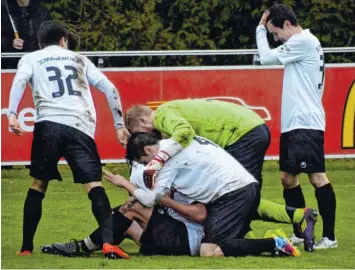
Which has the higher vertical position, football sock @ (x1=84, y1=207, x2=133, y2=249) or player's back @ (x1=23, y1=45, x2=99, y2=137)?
player's back @ (x1=23, y1=45, x2=99, y2=137)

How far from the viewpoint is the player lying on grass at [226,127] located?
11.2 meters

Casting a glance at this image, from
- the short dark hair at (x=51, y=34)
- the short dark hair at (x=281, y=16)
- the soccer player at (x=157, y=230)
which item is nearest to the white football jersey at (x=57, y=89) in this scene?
the short dark hair at (x=51, y=34)

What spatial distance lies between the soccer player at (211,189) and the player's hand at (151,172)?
0.14 feet

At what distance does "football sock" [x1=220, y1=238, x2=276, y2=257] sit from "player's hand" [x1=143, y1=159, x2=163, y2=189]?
30.1 inches

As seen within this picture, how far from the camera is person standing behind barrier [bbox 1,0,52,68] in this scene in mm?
17375

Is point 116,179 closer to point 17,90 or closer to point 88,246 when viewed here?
point 88,246

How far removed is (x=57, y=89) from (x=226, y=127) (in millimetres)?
1418

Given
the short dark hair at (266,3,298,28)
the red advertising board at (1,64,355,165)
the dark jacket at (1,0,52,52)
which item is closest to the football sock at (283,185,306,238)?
the short dark hair at (266,3,298,28)

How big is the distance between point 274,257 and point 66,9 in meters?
9.71

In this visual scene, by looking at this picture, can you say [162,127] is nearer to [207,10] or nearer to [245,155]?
[245,155]

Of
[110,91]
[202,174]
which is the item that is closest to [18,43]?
[110,91]

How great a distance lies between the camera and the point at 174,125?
1091 cm

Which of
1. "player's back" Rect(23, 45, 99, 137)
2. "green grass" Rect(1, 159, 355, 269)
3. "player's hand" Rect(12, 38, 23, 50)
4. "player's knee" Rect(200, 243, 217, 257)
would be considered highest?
"player's back" Rect(23, 45, 99, 137)

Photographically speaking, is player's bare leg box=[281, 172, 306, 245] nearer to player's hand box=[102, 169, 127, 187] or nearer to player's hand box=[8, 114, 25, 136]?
player's hand box=[102, 169, 127, 187]
